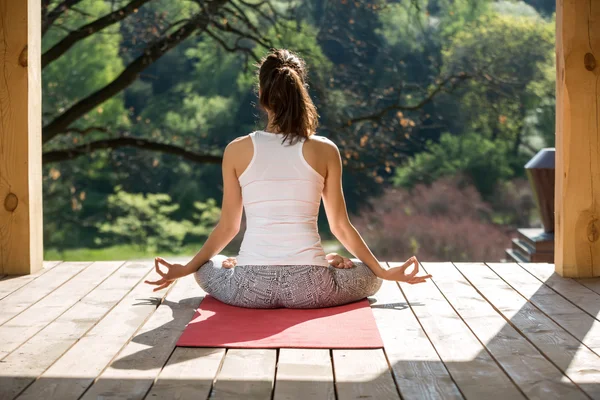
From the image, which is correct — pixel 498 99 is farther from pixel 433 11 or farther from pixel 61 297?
pixel 61 297

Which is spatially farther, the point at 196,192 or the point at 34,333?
the point at 196,192

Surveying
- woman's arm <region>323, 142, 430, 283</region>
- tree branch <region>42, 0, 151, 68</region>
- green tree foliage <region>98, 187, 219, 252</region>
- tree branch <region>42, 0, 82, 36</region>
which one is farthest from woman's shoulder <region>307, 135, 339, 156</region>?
green tree foliage <region>98, 187, 219, 252</region>

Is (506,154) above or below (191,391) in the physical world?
above

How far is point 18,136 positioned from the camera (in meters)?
3.86

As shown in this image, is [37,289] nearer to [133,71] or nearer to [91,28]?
[91,28]

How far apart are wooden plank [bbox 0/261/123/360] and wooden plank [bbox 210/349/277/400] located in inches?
27.3

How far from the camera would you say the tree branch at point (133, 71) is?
7.71 metres

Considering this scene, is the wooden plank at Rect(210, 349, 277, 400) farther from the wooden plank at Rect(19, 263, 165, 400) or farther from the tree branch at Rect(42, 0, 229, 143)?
the tree branch at Rect(42, 0, 229, 143)

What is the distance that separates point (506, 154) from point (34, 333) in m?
12.4

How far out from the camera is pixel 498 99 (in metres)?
14.0

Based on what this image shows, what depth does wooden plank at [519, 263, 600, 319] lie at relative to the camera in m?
3.24

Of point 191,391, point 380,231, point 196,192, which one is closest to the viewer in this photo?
point 191,391

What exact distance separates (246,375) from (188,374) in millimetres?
160

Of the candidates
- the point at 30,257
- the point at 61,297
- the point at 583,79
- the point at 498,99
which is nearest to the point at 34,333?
the point at 61,297
